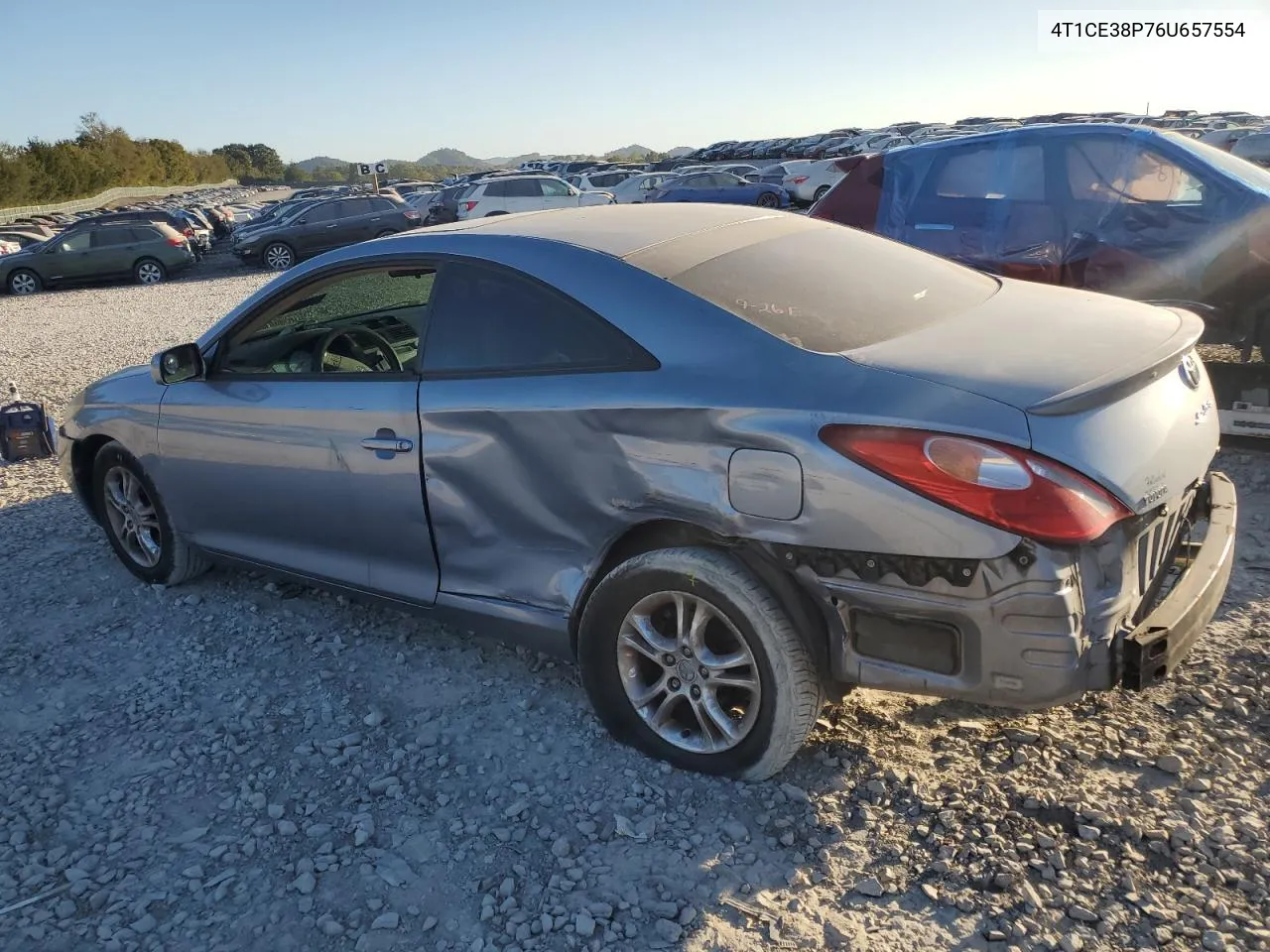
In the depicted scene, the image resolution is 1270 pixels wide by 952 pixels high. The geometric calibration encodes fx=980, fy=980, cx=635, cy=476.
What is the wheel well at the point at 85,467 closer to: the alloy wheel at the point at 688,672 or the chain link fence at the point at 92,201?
the alloy wheel at the point at 688,672

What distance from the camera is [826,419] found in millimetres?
2467

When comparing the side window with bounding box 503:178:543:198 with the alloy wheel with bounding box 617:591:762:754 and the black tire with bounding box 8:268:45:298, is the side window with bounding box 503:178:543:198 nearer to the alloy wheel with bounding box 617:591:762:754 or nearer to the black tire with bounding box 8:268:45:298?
the black tire with bounding box 8:268:45:298

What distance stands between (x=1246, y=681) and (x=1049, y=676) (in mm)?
1352

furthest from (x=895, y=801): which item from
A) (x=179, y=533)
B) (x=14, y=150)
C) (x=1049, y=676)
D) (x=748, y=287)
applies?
(x=14, y=150)

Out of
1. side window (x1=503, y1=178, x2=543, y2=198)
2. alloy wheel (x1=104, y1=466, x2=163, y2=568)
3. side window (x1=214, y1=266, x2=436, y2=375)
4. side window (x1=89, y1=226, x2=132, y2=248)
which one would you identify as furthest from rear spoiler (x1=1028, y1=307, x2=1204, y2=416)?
side window (x1=89, y1=226, x2=132, y2=248)

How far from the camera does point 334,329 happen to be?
4.29 metres

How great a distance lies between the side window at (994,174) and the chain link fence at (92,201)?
5084 centimetres

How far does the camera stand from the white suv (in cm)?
2427

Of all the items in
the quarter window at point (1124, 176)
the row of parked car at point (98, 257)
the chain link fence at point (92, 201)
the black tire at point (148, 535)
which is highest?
the chain link fence at point (92, 201)

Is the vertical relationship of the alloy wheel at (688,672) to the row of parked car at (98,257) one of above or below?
below

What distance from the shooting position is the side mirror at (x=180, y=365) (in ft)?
13.0

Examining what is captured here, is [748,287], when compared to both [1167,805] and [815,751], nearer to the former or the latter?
[815,751]

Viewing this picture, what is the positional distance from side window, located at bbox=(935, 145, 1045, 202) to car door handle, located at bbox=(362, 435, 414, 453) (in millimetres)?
4605

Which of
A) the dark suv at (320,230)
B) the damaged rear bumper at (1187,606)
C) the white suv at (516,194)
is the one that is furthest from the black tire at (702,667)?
the white suv at (516,194)
